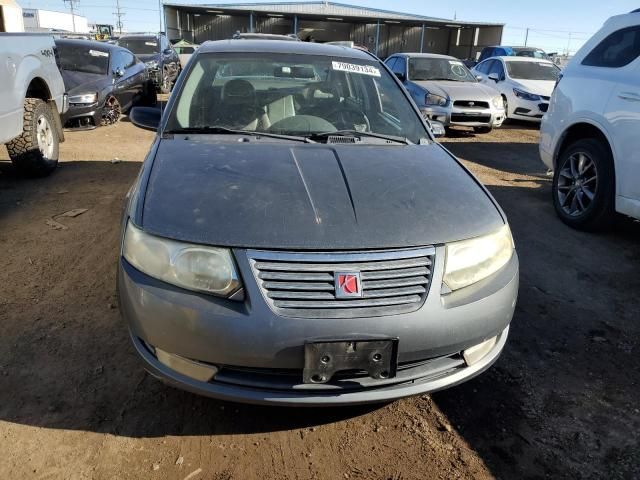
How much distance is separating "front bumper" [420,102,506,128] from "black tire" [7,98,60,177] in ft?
21.0

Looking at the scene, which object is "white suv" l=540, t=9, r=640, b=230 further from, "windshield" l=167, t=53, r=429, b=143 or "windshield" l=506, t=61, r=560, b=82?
"windshield" l=506, t=61, r=560, b=82

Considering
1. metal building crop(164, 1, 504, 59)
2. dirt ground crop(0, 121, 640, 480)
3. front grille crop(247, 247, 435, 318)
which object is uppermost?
metal building crop(164, 1, 504, 59)

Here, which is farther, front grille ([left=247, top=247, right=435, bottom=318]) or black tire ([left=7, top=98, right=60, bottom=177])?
black tire ([left=7, top=98, right=60, bottom=177])

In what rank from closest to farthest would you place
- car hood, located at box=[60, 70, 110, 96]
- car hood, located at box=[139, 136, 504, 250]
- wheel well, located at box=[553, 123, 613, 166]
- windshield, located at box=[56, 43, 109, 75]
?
car hood, located at box=[139, 136, 504, 250], wheel well, located at box=[553, 123, 613, 166], car hood, located at box=[60, 70, 110, 96], windshield, located at box=[56, 43, 109, 75]

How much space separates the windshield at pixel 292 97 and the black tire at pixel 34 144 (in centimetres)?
324

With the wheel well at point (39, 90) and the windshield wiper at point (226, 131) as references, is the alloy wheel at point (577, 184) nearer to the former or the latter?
the windshield wiper at point (226, 131)

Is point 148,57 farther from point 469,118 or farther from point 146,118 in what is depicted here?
point 146,118

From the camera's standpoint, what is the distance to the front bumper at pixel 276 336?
1840 mm

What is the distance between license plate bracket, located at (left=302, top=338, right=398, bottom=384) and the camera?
1.84 metres

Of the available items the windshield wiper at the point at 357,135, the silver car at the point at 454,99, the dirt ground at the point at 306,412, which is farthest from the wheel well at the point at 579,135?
the silver car at the point at 454,99

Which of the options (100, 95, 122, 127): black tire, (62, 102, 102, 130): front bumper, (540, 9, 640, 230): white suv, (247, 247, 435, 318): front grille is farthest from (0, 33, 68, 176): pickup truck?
(540, 9, 640, 230): white suv

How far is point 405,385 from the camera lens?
80.0 inches

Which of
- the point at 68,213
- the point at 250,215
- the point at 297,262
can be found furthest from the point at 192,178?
the point at 68,213

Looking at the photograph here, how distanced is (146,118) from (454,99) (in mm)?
7486
